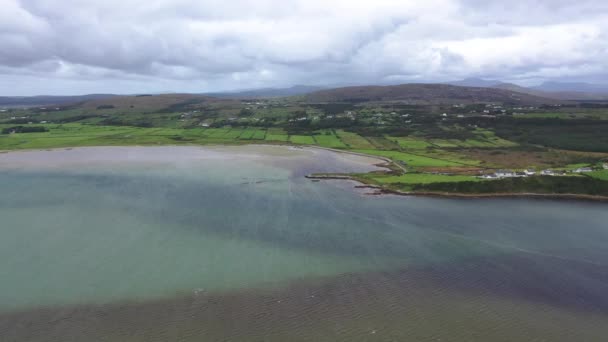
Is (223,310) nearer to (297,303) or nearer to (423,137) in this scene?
(297,303)

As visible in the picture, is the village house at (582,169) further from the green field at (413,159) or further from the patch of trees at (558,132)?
the patch of trees at (558,132)

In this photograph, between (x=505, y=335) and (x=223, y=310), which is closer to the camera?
(x=505, y=335)

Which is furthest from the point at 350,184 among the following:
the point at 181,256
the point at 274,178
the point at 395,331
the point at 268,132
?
the point at 268,132

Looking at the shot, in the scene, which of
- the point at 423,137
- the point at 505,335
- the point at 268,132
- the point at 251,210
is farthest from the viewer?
the point at 268,132

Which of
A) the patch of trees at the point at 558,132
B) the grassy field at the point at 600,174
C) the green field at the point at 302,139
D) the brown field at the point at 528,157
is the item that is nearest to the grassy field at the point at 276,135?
the green field at the point at 302,139

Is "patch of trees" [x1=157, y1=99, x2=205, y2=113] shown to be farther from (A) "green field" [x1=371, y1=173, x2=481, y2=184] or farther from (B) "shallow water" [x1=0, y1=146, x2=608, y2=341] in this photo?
(A) "green field" [x1=371, y1=173, x2=481, y2=184]

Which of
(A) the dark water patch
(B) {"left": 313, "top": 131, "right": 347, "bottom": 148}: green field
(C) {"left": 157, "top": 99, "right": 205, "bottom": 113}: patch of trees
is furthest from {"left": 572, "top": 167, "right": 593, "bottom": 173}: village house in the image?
(C) {"left": 157, "top": 99, "right": 205, "bottom": 113}: patch of trees

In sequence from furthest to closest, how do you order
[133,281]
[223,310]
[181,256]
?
[181,256], [133,281], [223,310]
